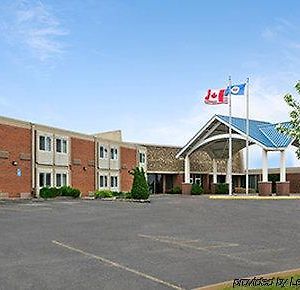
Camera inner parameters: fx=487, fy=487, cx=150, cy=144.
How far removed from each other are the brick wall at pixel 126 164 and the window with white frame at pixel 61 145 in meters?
11.1

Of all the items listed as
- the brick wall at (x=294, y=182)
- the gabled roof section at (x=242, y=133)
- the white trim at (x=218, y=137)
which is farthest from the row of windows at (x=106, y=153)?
the brick wall at (x=294, y=182)

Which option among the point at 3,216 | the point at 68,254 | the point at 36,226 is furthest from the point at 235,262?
the point at 3,216

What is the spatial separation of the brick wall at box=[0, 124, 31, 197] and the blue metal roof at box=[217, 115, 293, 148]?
65.0ft

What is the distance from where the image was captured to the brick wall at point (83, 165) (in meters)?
40.5

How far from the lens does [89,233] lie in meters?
14.2

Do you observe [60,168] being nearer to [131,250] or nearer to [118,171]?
[118,171]

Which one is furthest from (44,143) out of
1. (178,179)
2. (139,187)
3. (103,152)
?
(178,179)

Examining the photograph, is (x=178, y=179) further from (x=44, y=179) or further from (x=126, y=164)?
(x=44, y=179)

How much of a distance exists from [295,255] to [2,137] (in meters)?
24.7

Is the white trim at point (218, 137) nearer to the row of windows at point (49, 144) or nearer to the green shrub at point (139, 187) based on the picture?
the green shrub at point (139, 187)

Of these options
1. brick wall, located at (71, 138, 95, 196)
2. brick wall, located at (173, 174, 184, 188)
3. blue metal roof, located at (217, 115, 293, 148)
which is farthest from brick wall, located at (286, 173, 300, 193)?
brick wall, located at (71, 138, 95, 196)

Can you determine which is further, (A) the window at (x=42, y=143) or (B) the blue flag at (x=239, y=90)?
(B) the blue flag at (x=239, y=90)

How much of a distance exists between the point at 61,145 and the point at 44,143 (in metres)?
2.41

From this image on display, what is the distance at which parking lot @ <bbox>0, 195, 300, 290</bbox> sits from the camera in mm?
8328
